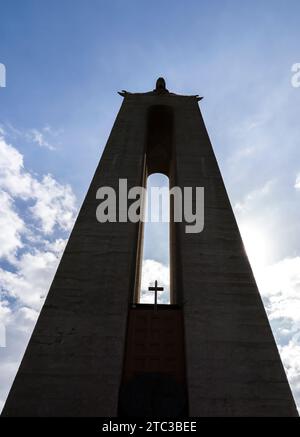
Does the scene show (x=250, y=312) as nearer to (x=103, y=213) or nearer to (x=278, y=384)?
(x=278, y=384)

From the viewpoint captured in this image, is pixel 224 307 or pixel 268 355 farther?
pixel 224 307

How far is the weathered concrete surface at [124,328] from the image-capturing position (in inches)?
312

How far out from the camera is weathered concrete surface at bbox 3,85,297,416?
26.0 feet

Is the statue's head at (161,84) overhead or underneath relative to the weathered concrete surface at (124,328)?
overhead

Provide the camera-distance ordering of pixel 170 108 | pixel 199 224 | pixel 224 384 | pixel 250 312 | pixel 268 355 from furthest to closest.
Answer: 1. pixel 170 108
2. pixel 199 224
3. pixel 250 312
4. pixel 268 355
5. pixel 224 384

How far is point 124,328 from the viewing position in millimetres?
9398

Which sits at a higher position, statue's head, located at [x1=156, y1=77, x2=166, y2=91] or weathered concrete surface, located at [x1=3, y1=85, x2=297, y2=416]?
statue's head, located at [x1=156, y1=77, x2=166, y2=91]

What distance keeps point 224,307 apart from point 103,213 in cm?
542

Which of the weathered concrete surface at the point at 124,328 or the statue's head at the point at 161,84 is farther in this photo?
the statue's head at the point at 161,84

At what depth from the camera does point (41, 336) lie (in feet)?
29.9

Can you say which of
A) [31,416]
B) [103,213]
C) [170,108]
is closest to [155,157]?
[170,108]

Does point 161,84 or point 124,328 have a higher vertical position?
point 161,84

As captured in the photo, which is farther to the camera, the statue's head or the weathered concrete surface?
the statue's head

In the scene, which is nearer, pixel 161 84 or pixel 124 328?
pixel 124 328
